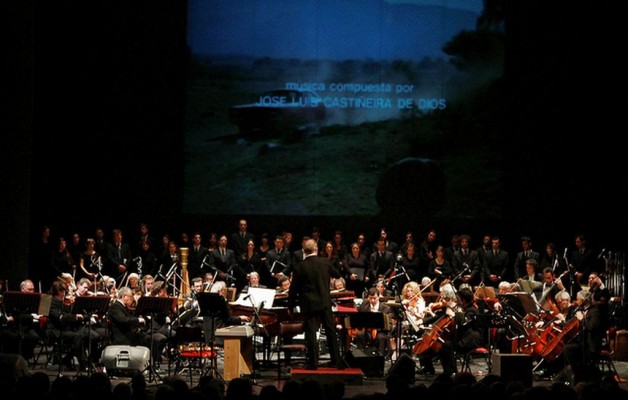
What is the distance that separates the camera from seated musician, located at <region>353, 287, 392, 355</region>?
1322 centimetres

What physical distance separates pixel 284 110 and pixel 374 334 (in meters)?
6.25

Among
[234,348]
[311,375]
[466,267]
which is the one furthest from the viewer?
[466,267]

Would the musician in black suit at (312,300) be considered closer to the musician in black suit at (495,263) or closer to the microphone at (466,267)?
the microphone at (466,267)

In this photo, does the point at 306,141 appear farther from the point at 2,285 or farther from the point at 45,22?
the point at 2,285

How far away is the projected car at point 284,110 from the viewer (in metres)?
18.5

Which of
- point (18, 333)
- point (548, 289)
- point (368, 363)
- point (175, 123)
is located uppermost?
point (175, 123)

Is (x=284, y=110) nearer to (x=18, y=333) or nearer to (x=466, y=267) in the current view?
(x=466, y=267)

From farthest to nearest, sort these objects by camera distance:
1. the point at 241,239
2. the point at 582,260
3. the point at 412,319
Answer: the point at 241,239 < the point at 582,260 < the point at 412,319

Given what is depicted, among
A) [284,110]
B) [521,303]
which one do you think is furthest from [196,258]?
[521,303]

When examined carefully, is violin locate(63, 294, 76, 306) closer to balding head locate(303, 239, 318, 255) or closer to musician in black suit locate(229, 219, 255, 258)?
musician in black suit locate(229, 219, 255, 258)

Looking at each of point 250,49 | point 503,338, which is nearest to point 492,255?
point 503,338

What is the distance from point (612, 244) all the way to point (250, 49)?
812 centimetres

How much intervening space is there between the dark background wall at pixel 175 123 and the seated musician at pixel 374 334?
5108 mm

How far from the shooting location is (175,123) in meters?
18.5
